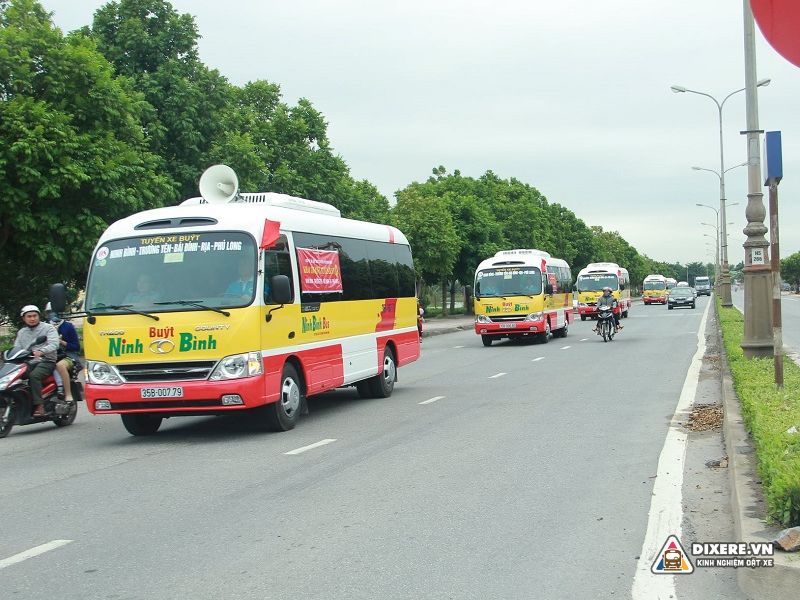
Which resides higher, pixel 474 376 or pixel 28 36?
pixel 28 36

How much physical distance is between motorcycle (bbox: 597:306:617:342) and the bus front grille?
19753 millimetres

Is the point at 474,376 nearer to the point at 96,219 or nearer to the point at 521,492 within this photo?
the point at 96,219

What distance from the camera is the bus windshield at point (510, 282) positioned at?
1123 inches

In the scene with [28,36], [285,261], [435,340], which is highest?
[28,36]

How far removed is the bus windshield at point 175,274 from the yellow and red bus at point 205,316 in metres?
0.01

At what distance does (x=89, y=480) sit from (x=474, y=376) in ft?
34.6

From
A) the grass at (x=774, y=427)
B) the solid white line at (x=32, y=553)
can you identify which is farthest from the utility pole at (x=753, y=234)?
the solid white line at (x=32, y=553)

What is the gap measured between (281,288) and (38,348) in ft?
12.4

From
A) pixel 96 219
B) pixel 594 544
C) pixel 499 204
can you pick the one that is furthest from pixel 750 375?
pixel 499 204

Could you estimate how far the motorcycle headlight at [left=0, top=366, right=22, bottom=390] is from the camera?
11.4 meters

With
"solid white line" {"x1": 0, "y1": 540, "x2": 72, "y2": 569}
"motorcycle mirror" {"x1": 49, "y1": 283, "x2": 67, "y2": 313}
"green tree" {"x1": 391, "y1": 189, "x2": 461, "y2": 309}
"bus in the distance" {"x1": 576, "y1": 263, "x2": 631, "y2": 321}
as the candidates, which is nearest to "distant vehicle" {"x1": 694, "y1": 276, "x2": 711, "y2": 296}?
"bus in the distance" {"x1": 576, "y1": 263, "x2": 631, "y2": 321}

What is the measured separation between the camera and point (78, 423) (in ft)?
42.7

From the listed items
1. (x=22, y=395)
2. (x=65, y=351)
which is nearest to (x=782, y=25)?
(x=22, y=395)

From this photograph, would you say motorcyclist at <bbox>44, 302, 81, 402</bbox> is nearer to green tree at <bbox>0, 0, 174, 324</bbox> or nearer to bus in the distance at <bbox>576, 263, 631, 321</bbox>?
green tree at <bbox>0, 0, 174, 324</bbox>
